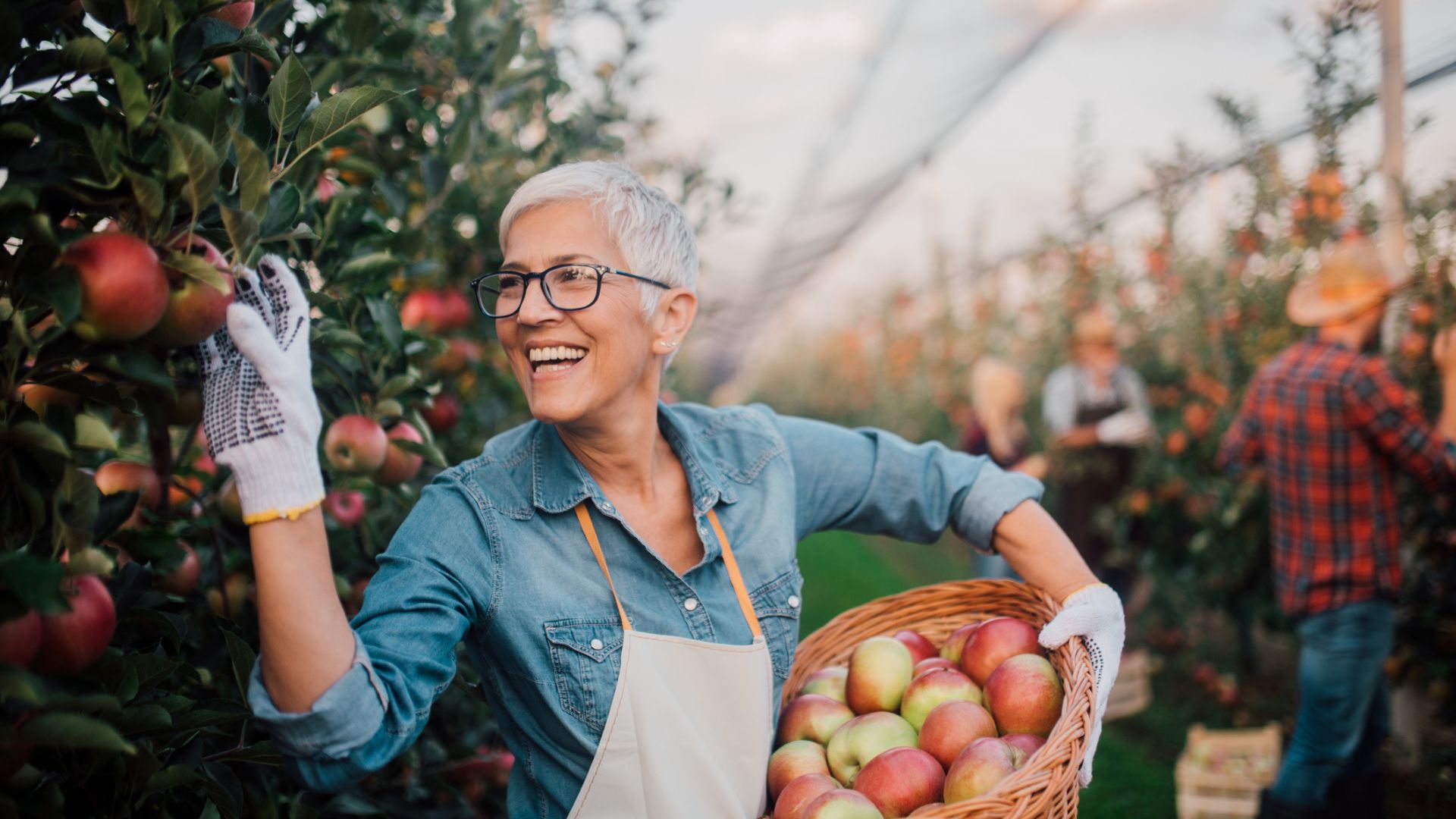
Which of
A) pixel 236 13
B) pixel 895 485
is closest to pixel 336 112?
pixel 236 13

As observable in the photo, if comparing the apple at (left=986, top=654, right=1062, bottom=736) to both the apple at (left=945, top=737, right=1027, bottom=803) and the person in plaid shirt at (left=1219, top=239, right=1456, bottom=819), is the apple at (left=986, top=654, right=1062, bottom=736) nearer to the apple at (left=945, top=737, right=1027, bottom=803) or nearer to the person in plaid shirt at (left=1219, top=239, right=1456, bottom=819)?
the apple at (left=945, top=737, right=1027, bottom=803)

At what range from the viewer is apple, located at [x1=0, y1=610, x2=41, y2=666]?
29.9 inches

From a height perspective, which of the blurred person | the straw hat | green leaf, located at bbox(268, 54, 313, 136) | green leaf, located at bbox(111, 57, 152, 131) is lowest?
the blurred person

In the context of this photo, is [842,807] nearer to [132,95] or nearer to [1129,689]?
[132,95]

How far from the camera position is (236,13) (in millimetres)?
1021

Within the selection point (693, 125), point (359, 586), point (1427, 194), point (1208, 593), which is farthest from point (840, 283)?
point (359, 586)

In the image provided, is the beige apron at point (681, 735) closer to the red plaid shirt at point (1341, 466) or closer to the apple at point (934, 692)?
the apple at point (934, 692)

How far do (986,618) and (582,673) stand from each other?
734 mm

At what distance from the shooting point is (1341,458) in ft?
9.07

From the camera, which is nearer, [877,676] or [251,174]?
[251,174]

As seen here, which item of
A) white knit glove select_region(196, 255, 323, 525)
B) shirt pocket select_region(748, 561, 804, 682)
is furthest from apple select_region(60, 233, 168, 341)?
shirt pocket select_region(748, 561, 804, 682)

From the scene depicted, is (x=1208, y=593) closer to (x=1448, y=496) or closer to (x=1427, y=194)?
(x=1448, y=496)

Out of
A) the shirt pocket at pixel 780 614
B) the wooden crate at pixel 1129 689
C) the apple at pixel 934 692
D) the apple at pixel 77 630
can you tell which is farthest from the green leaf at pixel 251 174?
the wooden crate at pixel 1129 689

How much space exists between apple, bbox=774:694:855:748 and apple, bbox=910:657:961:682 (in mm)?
119
